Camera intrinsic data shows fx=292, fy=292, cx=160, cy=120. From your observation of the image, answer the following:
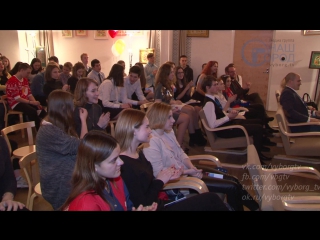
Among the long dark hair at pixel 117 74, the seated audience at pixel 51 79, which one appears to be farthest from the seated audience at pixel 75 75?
the long dark hair at pixel 117 74

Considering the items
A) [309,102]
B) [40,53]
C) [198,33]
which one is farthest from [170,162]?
A: [40,53]

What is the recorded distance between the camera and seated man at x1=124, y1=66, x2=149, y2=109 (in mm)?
4566

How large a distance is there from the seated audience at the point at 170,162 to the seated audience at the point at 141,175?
0.18 metres

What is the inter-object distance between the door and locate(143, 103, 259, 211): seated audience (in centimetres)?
514

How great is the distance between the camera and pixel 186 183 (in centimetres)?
209

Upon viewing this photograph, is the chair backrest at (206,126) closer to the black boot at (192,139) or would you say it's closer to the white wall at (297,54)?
the black boot at (192,139)

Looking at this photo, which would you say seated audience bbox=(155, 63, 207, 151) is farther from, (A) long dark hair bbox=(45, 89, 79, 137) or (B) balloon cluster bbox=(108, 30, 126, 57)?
(B) balloon cluster bbox=(108, 30, 126, 57)

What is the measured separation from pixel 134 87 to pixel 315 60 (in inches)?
161

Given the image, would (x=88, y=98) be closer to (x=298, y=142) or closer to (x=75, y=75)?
(x=75, y=75)

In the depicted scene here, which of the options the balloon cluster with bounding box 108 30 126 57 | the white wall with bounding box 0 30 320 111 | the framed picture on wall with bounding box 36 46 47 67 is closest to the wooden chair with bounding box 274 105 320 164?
the white wall with bounding box 0 30 320 111

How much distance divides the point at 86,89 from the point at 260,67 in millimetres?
5173

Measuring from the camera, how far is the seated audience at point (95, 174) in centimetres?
134

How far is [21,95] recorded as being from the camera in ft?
15.5
